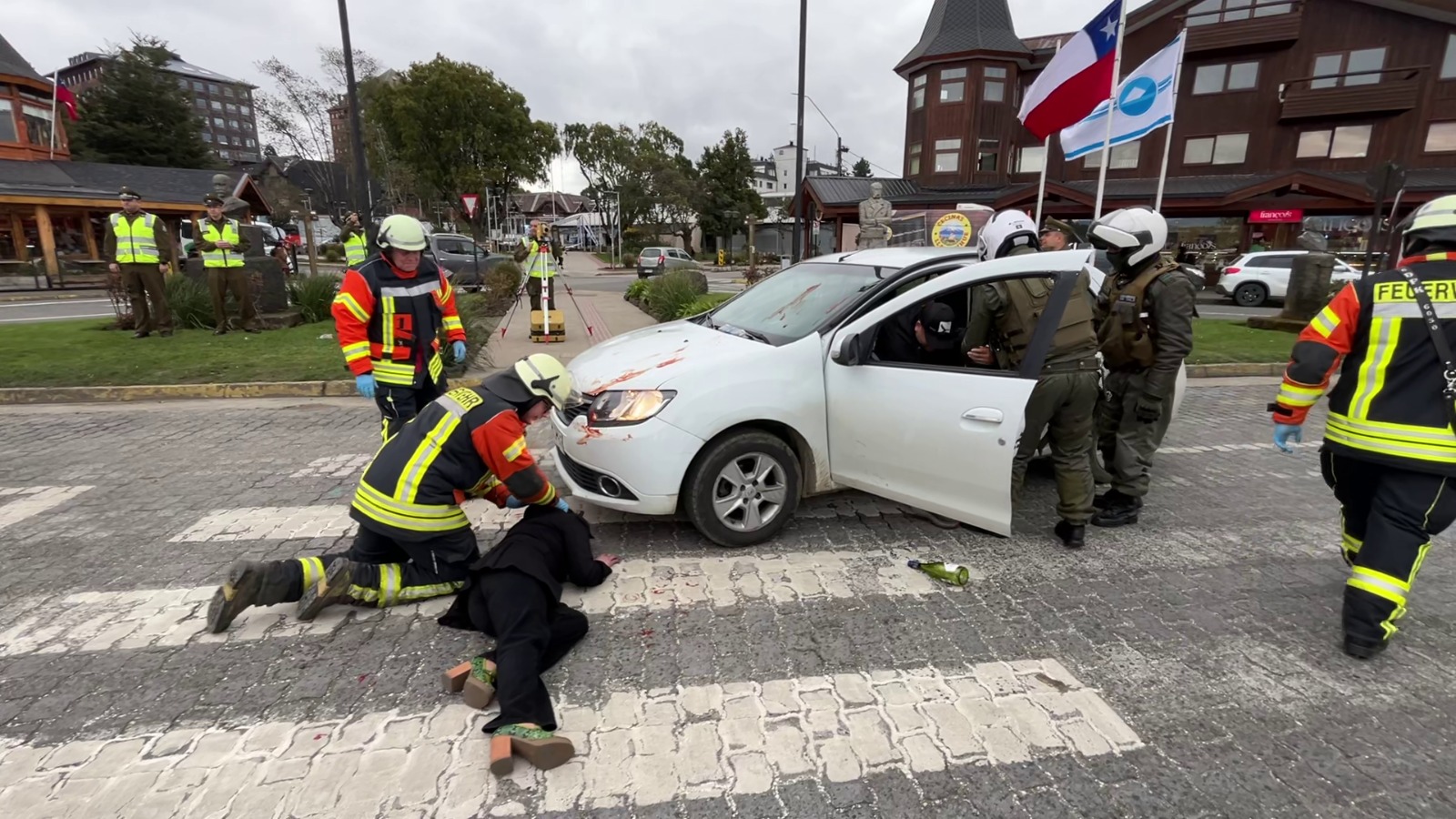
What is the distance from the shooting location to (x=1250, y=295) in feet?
64.8

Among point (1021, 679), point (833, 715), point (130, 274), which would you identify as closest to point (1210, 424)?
point (1021, 679)

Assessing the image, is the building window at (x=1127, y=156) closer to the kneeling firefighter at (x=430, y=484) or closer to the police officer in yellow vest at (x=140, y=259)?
the police officer in yellow vest at (x=140, y=259)

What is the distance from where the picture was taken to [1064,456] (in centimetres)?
389

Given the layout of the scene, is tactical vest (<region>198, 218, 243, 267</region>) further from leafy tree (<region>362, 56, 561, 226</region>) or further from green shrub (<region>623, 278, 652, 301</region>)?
leafy tree (<region>362, 56, 561, 226</region>)

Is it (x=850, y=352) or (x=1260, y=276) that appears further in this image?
A: (x=1260, y=276)

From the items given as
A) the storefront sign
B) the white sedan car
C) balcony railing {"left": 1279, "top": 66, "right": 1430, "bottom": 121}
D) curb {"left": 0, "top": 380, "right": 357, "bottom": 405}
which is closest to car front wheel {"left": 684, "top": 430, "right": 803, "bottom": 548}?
the white sedan car

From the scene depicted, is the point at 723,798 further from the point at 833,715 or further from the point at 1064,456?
the point at 1064,456

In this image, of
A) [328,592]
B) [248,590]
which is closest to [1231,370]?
[328,592]

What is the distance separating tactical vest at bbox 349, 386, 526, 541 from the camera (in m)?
3.01

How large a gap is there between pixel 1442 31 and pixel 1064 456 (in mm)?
31968

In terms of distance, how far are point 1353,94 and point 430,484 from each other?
33435 millimetres

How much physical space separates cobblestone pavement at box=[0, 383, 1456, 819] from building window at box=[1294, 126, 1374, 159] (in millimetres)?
29200

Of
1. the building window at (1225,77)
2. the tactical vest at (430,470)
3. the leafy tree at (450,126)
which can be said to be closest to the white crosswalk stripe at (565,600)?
the tactical vest at (430,470)

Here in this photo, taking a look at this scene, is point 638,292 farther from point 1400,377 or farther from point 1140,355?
point 1400,377
